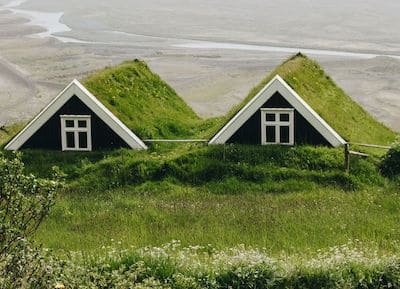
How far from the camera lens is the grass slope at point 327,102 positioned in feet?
86.7

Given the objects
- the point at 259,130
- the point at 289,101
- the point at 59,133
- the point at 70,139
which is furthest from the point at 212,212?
the point at 59,133

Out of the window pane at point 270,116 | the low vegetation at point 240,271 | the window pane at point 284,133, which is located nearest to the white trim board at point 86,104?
the window pane at point 270,116

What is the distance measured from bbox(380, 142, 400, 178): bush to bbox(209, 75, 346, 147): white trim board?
1.34 m

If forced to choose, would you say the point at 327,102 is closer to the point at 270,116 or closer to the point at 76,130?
the point at 270,116

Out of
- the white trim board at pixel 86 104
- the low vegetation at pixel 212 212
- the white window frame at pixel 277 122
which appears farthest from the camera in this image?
the white trim board at pixel 86 104

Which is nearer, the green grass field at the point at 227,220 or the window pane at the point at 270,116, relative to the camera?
the green grass field at the point at 227,220

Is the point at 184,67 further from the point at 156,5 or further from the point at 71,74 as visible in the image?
the point at 156,5

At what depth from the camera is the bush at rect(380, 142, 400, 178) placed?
23.5 metres

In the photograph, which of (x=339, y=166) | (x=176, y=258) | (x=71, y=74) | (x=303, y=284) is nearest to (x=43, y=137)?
(x=339, y=166)

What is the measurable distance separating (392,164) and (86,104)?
9.12m

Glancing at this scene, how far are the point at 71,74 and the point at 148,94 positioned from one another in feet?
76.2

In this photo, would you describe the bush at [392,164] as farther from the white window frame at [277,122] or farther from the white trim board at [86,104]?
the white trim board at [86,104]

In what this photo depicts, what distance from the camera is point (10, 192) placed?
12273mm

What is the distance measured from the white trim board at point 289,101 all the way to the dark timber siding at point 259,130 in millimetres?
105
